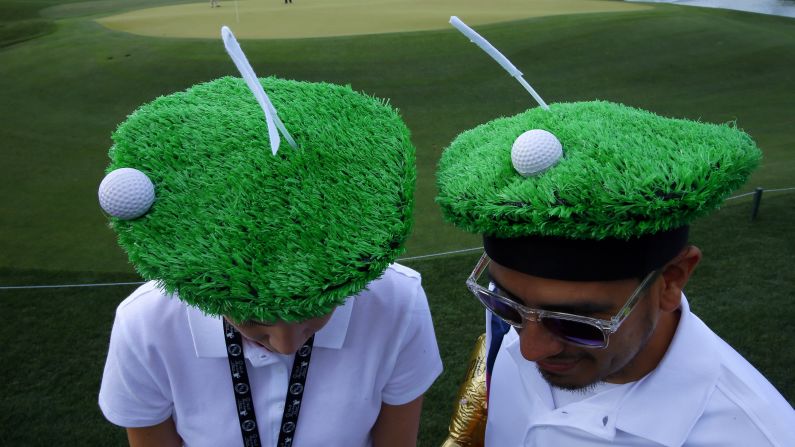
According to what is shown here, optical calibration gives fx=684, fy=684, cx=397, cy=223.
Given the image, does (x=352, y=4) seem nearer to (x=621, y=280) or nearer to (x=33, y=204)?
(x=33, y=204)

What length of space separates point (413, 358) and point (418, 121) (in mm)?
5646

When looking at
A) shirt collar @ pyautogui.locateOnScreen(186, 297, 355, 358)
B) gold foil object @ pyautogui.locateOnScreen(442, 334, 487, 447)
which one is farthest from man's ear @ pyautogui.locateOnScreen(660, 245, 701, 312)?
shirt collar @ pyautogui.locateOnScreen(186, 297, 355, 358)

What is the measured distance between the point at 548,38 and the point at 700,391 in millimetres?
9391

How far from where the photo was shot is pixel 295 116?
125 cm

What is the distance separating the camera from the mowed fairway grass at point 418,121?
3.45 meters

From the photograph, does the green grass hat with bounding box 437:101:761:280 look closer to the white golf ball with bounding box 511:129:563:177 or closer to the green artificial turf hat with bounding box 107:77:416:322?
the white golf ball with bounding box 511:129:563:177

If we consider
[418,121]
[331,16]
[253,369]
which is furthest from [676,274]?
[331,16]

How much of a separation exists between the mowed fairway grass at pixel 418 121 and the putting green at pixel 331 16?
2.08ft

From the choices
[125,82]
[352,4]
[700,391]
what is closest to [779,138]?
[700,391]

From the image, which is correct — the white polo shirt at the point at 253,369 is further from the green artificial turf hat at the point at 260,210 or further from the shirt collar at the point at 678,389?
the shirt collar at the point at 678,389

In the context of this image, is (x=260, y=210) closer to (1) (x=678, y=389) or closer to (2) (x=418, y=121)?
(1) (x=678, y=389)

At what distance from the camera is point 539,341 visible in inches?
54.7

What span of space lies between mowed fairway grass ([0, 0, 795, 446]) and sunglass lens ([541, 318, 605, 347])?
1779 millimetres

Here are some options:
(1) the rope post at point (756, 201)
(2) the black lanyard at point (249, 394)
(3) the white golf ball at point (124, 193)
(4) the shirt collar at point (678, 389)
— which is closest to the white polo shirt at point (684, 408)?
(4) the shirt collar at point (678, 389)
